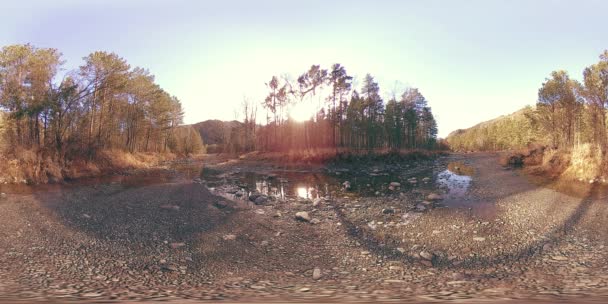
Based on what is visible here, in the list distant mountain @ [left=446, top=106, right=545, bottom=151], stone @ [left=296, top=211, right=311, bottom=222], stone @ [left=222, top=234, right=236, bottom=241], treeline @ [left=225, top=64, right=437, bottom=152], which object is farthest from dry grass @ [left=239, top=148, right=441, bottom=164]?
distant mountain @ [left=446, top=106, right=545, bottom=151]

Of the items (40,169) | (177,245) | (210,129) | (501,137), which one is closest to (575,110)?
(177,245)

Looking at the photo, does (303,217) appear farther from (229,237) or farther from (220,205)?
(220,205)

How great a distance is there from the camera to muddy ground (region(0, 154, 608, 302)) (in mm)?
5398

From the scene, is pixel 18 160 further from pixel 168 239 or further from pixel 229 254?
pixel 229 254

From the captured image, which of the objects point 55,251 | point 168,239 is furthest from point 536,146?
point 55,251

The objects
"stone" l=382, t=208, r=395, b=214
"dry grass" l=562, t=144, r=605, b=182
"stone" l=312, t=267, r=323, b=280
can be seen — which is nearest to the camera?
"stone" l=312, t=267, r=323, b=280

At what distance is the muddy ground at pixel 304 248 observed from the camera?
17.7 ft

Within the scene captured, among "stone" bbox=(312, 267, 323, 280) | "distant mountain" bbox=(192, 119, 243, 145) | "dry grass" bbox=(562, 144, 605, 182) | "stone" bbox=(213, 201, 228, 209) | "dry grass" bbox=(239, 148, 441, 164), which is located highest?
"distant mountain" bbox=(192, 119, 243, 145)

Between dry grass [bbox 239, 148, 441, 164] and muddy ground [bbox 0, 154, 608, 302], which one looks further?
dry grass [bbox 239, 148, 441, 164]

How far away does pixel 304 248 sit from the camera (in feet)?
27.0

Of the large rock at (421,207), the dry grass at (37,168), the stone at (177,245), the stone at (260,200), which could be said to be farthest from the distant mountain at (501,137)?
the stone at (177,245)

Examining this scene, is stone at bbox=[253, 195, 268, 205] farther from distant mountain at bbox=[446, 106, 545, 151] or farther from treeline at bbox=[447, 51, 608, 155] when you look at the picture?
distant mountain at bbox=[446, 106, 545, 151]

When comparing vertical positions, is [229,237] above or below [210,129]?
below

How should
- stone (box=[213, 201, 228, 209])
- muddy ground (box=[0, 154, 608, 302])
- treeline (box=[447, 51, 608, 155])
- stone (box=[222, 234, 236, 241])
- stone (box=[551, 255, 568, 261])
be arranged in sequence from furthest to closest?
1. treeline (box=[447, 51, 608, 155])
2. stone (box=[213, 201, 228, 209])
3. stone (box=[222, 234, 236, 241])
4. stone (box=[551, 255, 568, 261])
5. muddy ground (box=[0, 154, 608, 302])
